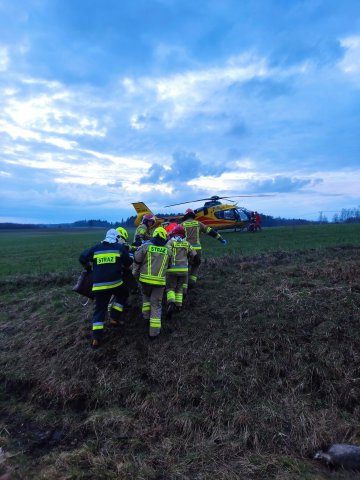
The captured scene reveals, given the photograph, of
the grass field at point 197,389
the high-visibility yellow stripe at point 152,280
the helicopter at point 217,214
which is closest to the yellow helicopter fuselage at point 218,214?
the helicopter at point 217,214

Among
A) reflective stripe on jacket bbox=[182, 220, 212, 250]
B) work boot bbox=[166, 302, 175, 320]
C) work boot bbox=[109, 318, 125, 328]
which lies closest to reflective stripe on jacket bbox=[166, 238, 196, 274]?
work boot bbox=[166, 302, 175, 320]

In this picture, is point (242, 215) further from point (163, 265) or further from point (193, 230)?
point (163, 265)

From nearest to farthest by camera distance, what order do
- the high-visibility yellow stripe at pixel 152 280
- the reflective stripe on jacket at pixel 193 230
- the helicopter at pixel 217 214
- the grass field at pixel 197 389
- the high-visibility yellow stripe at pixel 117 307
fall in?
the grass field at pixel 197 389, the high-visibility yellow stripe at pixel 152 280, the high-visibility yellow stripe at pixel 117 307, the reflective stripe on jacket at pixel 193 230, the helicopter at pixel 217 214

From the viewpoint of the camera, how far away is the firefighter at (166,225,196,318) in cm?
819

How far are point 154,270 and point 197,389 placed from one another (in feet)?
8.58

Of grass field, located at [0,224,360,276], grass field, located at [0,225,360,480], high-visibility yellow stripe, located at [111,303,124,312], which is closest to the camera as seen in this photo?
grass field, located at [0,225,360,480]

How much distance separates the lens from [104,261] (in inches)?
299

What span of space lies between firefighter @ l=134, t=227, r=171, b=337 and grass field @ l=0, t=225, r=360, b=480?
521 mm

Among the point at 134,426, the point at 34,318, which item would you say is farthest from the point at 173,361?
the point at 34,318

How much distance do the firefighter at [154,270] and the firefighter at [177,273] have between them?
482mm

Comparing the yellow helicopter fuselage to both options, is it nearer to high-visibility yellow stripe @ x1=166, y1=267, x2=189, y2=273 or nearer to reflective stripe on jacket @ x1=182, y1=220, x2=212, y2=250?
reflective stripe on jacket @ x1=182, y1=220, x2=212, y2=250

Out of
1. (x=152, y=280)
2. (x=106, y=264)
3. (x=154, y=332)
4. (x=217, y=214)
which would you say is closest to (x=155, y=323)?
(x=154, y=332)

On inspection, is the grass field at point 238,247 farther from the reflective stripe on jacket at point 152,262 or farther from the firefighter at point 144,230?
the reflective stripe on jacket at point 152,262

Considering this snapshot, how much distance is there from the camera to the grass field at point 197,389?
4.98 m
